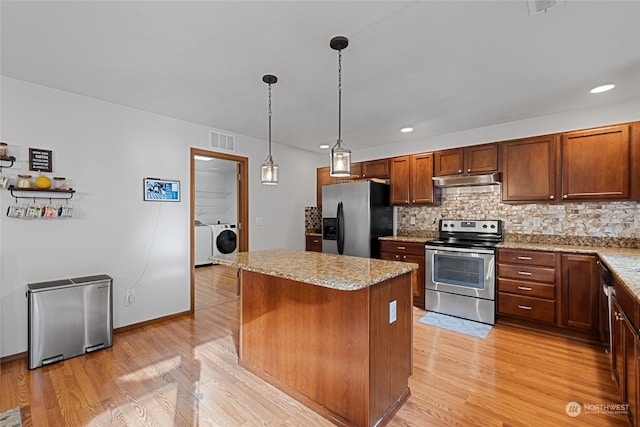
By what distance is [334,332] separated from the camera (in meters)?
1.84

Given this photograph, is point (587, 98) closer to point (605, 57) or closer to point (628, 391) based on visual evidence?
point (605, 57)

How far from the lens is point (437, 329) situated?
3277 mm

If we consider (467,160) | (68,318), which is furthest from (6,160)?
(467,160)

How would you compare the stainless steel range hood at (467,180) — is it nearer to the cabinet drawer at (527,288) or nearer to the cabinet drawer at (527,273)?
the cabinet drawer at (527,273)

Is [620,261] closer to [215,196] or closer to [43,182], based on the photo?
[43,182]

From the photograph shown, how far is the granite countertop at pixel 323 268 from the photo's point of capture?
158cm

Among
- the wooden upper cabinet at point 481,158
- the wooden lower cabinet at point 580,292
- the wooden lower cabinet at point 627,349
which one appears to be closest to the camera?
the wooden lower cabinet at point 627,349

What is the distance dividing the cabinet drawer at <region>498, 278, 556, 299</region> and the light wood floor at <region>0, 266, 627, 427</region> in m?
0.43

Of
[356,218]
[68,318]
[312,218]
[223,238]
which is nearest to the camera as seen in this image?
[68,318]

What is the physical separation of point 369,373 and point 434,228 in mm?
3161

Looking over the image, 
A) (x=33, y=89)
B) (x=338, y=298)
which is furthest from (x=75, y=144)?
(x=338, y=298)

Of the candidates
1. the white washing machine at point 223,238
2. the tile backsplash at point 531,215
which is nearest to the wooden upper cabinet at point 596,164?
the tile backsplash at point 531,215

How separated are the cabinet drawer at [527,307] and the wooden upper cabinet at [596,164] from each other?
46.4 inches

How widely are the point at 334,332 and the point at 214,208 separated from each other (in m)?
6.76
